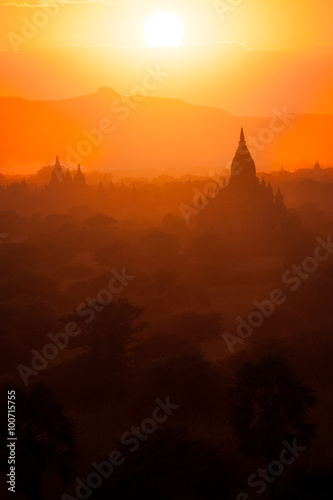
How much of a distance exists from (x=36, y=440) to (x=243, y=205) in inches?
2810

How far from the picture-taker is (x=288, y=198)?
141 metres

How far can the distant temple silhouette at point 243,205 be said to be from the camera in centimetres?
8944

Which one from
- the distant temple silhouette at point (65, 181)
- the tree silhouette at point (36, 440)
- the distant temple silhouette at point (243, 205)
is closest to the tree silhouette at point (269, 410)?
the tree silhouette at point (36, 440)

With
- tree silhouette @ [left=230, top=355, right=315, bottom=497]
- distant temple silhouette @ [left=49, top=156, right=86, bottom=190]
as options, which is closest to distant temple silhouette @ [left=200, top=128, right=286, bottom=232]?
distant temple silhouette @ [left=49, top=156, right=86, bottom=190]

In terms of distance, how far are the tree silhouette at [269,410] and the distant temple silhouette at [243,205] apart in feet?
215

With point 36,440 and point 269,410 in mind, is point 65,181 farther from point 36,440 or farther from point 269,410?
point 269,410

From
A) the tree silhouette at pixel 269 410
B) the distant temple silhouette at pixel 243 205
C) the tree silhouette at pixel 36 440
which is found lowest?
the tree silhouette at pixel 269 410

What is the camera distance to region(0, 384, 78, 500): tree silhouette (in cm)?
2225

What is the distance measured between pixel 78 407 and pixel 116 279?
2781cm

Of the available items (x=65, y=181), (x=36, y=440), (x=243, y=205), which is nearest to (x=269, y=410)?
(x=36, y=440)

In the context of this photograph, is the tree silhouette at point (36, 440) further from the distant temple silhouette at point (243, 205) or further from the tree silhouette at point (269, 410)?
the distant temple silhouette at point (243, 205)

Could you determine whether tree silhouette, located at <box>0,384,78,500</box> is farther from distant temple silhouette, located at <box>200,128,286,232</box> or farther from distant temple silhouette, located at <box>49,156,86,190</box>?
distant temple silhouette, located at <box>49,156,86,190</box>

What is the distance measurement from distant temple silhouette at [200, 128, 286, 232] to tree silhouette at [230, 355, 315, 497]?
65.4 meters

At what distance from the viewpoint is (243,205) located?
90812mm
